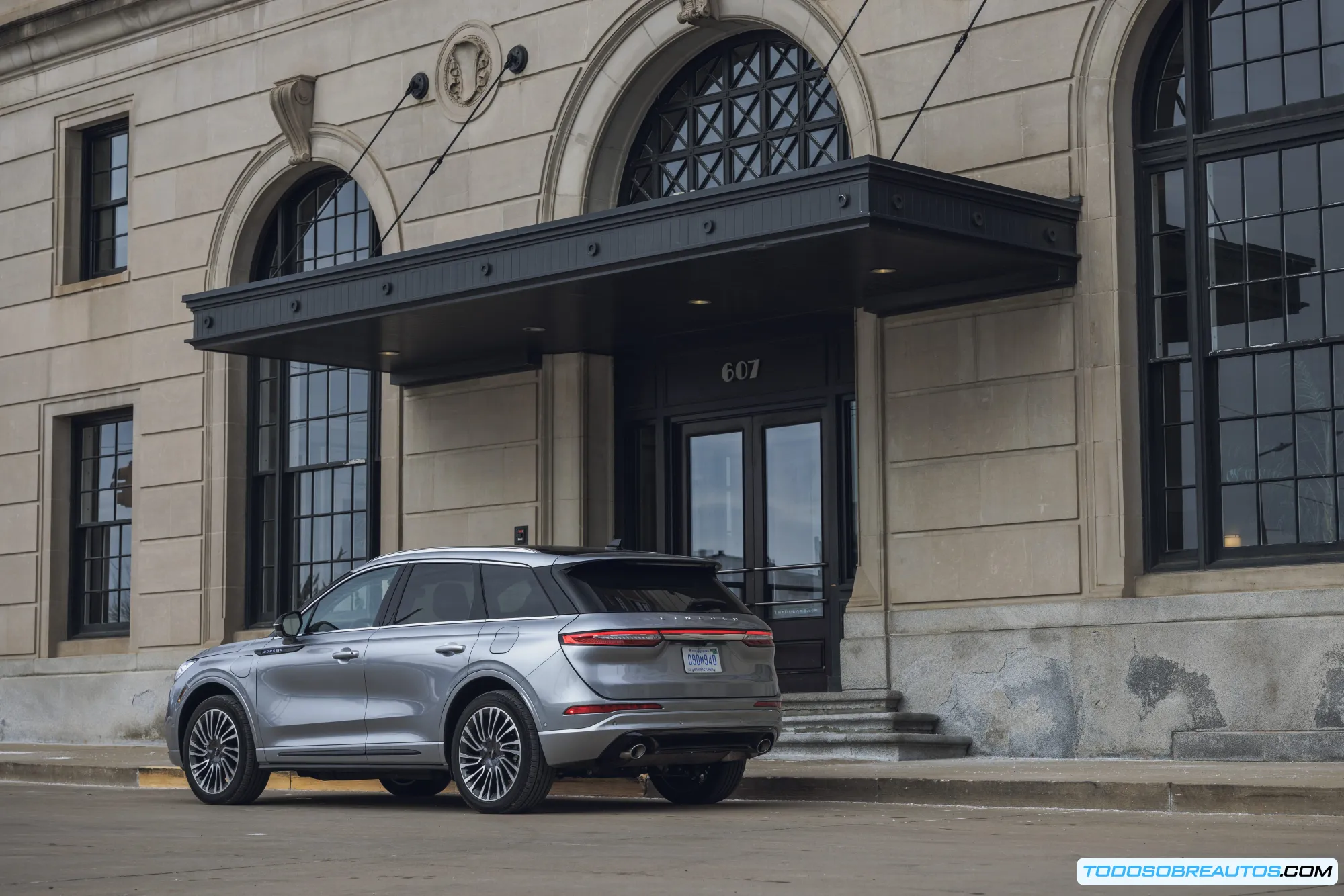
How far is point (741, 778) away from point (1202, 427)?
4964 millimetres

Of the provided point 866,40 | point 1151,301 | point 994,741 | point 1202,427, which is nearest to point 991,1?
point 866,40

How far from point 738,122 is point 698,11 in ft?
3.74

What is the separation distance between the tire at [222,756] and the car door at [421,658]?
128 centimetres

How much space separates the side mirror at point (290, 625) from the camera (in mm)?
13219

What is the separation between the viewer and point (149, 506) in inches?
918

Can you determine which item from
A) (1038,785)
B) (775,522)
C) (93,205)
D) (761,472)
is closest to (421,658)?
(1038,785)

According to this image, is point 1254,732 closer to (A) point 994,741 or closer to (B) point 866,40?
(A) point 994,741

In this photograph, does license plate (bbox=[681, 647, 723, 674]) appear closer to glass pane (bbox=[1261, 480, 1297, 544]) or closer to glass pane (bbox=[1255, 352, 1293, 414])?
glass pane (bbox=[1261, 480, 1297, 544])

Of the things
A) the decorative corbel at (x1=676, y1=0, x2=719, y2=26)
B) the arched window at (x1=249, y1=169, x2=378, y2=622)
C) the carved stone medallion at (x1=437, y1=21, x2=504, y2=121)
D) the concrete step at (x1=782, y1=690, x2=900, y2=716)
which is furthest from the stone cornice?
the concrete step at (x1=782, y1=690, x2=900, y2=716)

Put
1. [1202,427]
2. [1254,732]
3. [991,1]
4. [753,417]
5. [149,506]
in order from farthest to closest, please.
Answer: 1. [149,506]
2. [753,417]
3. [991,1]
4. [1202,427]
5. [1254,732]

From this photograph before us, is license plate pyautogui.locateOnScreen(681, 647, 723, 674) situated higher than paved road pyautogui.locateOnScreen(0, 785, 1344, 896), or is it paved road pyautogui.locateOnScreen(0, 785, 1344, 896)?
license plate pyautogui.locateOnScreen(681, 647, 723, 674)

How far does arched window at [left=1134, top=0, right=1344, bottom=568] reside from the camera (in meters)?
15.0

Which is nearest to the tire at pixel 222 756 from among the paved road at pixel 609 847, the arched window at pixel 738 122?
the paved road at pixel 609 847

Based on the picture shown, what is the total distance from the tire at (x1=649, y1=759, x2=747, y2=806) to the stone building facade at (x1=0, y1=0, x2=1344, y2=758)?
3902 mm
